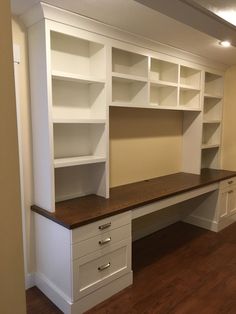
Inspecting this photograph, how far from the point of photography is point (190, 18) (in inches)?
52.0

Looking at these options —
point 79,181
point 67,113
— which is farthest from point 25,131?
point 79,181

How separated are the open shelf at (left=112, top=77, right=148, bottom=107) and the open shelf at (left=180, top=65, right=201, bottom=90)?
0.85 meters

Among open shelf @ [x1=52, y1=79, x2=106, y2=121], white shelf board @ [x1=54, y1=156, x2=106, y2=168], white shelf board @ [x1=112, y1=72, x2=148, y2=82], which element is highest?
white shelf board @ [x1=112, y1=72, x2=148, y2=82]

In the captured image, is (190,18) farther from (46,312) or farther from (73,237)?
(46,312)

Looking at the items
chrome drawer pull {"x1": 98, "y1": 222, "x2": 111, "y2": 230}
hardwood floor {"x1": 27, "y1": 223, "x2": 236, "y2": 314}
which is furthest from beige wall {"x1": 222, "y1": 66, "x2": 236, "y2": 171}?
chrome drawer pull {"x1": 98, "y1": 222, "x2": 111, "y2": 230}

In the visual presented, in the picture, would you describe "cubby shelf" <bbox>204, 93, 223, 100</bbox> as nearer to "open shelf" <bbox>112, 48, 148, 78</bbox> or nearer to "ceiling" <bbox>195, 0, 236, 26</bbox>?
"open shelf" <bbox>112, 48, 148, 78</bbox>

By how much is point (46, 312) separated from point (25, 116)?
160 cm

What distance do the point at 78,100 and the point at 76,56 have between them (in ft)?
1.29

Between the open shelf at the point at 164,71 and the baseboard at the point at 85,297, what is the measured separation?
222 centimetres

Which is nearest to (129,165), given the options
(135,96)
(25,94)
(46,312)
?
(135,96)

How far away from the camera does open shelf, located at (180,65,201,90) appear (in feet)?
11.4

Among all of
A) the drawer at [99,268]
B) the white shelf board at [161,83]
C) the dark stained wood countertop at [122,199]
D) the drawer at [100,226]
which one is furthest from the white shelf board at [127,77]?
the drawer at [99,268]

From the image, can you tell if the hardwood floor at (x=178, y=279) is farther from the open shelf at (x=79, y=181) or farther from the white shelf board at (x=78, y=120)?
the white shelf board at (x=78, y=120)

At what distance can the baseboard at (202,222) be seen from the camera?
362 cm
